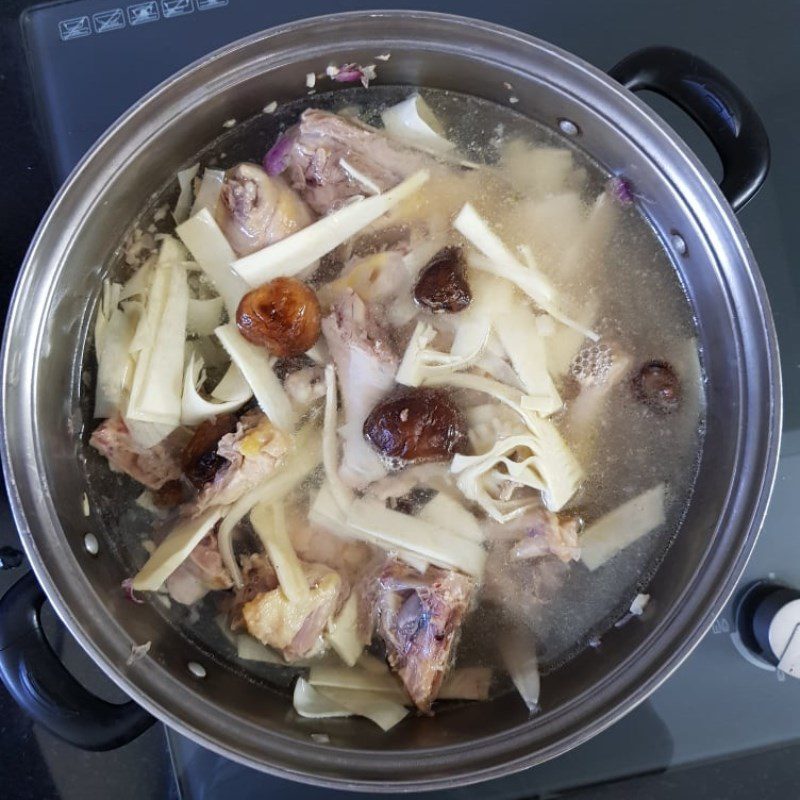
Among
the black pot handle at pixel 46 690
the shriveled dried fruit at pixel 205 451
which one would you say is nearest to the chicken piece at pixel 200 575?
the shriveled dried fruit at pixel 205 451

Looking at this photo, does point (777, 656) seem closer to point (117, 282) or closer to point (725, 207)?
point (725, 207)

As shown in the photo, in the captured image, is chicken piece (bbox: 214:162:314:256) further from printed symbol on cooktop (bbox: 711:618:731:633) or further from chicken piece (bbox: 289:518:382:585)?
printed symbol on cooktop (bbox: 711:618:731:633)

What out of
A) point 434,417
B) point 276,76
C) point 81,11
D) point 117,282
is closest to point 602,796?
point 434,417

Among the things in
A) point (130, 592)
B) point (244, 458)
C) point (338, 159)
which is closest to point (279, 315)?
point (244, 458)

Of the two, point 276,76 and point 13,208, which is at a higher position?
point 276,76

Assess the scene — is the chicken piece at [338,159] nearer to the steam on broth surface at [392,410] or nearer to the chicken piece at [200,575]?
the steam on broth surface at [392,410]

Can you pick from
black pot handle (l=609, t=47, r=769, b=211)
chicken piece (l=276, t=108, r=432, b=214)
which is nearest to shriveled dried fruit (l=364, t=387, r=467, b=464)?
chicken piece (l=276, t=108, r=432, b=214)
